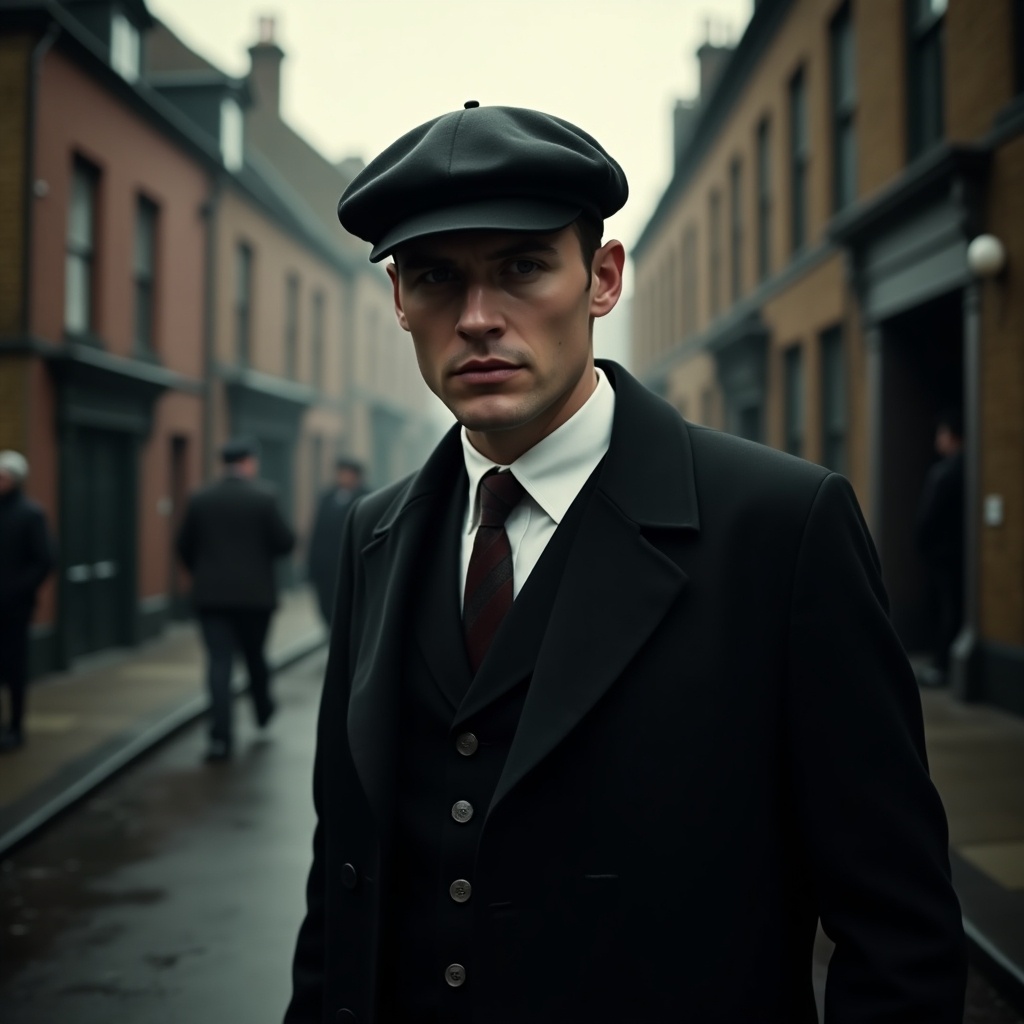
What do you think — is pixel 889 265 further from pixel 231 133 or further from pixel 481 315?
pixel 231 133

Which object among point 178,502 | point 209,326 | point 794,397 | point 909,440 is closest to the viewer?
point 909,440

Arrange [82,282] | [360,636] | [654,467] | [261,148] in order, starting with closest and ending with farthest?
[654,467], [360,636], [82,282], [261,148]

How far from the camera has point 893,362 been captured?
12422mm

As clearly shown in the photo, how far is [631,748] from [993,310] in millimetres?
8733

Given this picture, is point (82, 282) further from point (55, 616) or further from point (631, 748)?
point (631, 748)

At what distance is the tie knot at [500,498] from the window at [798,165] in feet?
49.4

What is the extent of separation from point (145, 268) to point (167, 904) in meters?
12.6

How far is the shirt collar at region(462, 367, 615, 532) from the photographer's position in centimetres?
182

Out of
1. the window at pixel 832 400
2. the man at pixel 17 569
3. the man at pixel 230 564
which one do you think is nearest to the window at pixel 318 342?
the window at pixel 832 400

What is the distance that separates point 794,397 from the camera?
1662 cm

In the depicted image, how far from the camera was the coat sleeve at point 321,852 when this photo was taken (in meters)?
2.02

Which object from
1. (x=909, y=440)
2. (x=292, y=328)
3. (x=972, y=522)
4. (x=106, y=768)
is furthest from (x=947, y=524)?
(x=292, y=328)

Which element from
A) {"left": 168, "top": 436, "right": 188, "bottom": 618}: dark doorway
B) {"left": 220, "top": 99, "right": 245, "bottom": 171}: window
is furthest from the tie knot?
{"left": 220, "top": 99, "right": 245, "bottom": 171}: window

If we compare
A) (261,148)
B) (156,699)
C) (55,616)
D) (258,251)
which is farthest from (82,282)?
(261,148)
